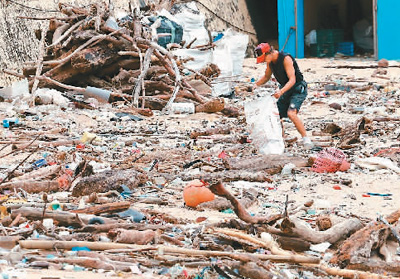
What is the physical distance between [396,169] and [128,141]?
3.09 meters

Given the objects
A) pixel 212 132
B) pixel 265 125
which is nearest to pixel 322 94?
pixel 212 132

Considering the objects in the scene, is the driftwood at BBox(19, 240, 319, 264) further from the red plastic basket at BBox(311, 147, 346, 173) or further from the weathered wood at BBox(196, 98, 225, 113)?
the weathered wood at BBox(196, 98, 225, 113)

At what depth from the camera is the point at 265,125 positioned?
6.29 meters

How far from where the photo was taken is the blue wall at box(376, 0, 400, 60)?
15.2 metres

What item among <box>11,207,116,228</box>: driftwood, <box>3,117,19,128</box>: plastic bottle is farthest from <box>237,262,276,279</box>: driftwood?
<box>3,117,19,128</box>: plastic bottle

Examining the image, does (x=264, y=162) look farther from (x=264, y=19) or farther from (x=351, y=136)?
(x=264, y=19)

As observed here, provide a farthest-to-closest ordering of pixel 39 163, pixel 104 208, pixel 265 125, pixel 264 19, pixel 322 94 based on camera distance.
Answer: pixel 264 19, pixel 322 94, pixel 265 125, pixel 39 163, pixel 104 208

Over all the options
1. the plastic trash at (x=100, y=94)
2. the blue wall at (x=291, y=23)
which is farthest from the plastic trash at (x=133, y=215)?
the blue wall at (x=291, y=23)

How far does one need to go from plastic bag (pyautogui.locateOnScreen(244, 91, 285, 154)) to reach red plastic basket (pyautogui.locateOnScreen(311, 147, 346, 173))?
0.74 meters

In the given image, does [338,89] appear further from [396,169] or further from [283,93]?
[396,169]

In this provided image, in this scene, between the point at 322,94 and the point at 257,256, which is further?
the point at 322,94

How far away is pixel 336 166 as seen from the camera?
548 centimetres

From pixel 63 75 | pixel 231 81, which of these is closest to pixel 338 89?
pixel 231 81

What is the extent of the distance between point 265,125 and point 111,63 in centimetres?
489
